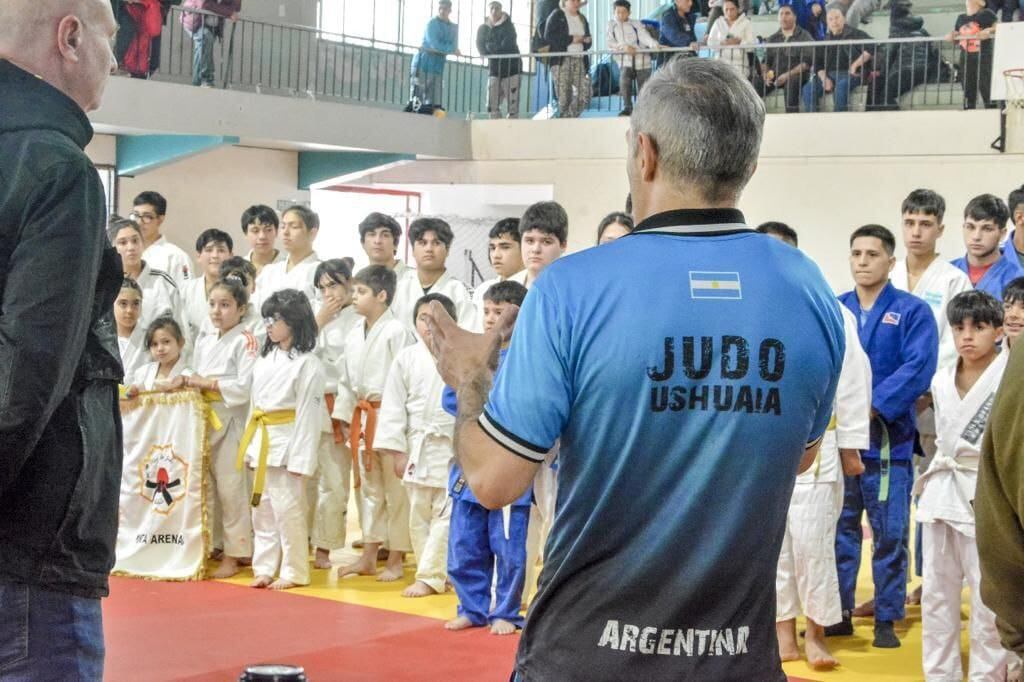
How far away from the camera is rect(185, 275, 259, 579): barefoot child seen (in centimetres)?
665

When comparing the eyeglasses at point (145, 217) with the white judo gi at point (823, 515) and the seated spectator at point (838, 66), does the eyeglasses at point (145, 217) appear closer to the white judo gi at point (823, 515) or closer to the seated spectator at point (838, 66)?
the white judo gi at point (823, 515)

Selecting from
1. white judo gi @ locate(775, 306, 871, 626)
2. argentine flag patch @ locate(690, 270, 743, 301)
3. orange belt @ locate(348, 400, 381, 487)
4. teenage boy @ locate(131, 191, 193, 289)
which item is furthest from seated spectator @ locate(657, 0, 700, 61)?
argentine flag patch @ locate(690, 270, 743, 301)

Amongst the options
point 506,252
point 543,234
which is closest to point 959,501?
point 543,234

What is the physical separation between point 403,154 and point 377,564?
25.5 ft

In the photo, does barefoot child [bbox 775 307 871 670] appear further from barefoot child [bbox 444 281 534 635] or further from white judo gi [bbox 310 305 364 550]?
white judo gi [bbox 310 305 364 550]

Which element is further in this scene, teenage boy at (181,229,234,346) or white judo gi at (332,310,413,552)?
teenage boy at (181,229,234,346)

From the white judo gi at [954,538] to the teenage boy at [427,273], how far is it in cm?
291

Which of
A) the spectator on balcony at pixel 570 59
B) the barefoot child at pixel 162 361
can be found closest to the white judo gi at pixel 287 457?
the barefoot child at pixel 162 361

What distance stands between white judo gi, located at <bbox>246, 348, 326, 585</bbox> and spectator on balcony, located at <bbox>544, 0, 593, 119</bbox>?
821cm

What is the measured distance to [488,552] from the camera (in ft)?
18.6

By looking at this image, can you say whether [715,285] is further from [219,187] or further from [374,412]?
[219,187]

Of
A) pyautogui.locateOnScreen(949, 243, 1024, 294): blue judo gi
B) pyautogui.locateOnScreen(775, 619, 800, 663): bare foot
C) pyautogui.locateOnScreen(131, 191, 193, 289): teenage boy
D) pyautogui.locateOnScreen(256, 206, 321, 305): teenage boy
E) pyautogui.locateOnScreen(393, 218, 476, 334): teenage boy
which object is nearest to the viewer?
pyautogui.locateOnScreen(775, 619, 800, 663): bare foot

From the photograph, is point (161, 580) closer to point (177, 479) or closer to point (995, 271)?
point (177, 479)

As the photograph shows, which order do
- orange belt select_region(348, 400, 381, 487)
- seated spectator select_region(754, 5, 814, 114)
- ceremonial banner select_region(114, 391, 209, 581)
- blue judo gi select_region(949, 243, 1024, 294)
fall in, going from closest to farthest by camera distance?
blue judo gi select_region(949, 243, 1024, 294), ceremonial banner select_region(114, 391, 209, 581), orange belt select_region(348, 400, 381, 487), seated spectator select_region(754, 5, 814, 114)
